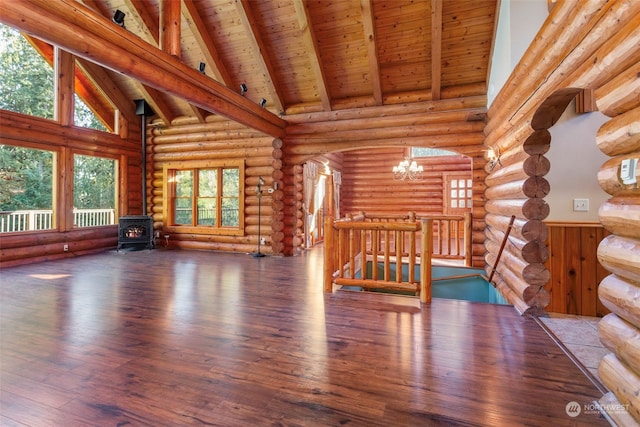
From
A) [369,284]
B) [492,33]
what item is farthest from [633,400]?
[492,33]

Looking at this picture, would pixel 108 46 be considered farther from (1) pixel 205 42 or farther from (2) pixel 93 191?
(2) pixel 93 191

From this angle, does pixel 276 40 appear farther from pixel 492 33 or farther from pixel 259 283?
pixel 259 283

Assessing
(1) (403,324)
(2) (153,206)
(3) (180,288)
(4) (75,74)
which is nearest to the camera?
(1) (403,324)

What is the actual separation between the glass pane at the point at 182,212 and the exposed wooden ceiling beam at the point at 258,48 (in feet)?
11.8

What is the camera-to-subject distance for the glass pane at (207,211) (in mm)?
7938

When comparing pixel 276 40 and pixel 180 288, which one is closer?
pixel 180 288

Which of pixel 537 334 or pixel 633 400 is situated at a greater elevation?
pixel 633 400

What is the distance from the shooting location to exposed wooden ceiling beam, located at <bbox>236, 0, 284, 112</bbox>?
5363 millimetres

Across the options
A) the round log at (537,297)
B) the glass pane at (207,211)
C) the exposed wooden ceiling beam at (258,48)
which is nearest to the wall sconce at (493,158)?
the round log at (537,297)

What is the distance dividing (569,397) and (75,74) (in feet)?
32.2

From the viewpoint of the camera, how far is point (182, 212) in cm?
824

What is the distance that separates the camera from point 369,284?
401 centimetres

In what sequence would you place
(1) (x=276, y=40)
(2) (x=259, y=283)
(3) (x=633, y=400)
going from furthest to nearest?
(1) (x=276, y=40) < (2) (x=259, y=283) < (3) (x=633, y=400)

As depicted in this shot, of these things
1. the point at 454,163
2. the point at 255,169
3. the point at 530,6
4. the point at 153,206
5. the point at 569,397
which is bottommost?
the point at 569,397
